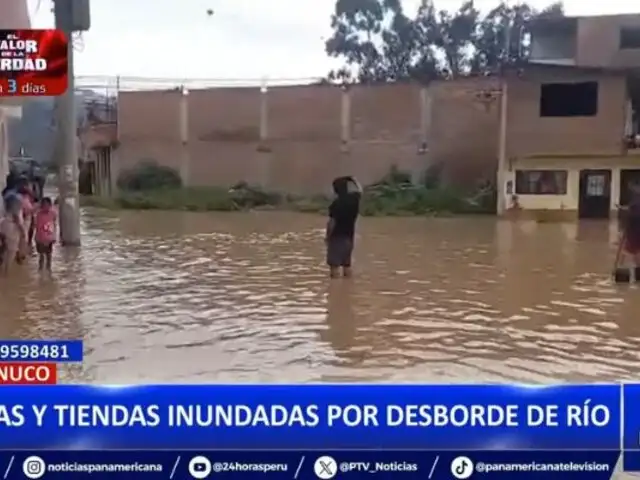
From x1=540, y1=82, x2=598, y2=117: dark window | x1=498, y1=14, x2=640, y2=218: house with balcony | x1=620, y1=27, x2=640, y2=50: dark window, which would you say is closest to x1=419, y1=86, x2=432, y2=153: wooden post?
x1=498, y1=14, x2=640, y2=218: house with balcony

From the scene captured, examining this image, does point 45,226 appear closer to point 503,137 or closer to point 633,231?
point 633,231

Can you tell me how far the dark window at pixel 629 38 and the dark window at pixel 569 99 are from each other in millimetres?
1621

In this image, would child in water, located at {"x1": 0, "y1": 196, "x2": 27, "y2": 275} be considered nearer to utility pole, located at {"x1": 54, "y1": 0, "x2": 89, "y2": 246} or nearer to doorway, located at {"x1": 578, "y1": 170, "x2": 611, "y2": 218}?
utility pole, located at {"x1": 54, "y1": 0, "x2": 89, "y2": 246}

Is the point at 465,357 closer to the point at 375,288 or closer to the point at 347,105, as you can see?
the point at 375,288

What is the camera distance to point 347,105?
30.2 ft

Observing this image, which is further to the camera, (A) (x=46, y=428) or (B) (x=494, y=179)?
(B) (x=494, y=179)

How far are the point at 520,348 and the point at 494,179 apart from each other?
986cm

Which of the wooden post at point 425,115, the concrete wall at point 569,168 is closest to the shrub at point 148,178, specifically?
the wooden post at point 425,115

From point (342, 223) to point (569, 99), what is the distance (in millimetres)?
13549

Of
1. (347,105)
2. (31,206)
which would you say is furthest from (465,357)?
(31,206)

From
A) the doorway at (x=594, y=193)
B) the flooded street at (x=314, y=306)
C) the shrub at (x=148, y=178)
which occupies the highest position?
the shrub at (x=148, y=178)

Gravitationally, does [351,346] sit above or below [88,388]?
below

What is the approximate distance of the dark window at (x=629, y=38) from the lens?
21.5 m
